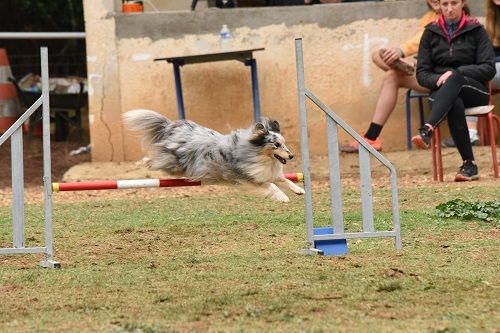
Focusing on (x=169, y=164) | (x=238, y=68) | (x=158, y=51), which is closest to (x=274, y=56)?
(x=238, y=68)

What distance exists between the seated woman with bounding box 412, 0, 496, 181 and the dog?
2948 millimetres

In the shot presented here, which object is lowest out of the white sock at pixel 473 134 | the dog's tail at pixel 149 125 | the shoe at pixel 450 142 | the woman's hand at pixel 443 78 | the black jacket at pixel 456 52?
the shoe at pixel 450 142

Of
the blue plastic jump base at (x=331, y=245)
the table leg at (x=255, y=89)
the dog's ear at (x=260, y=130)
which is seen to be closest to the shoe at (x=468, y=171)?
the table leg at (x=255, y=89)

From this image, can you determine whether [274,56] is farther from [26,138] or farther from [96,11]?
[26,138]

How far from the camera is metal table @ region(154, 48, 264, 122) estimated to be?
1228cm

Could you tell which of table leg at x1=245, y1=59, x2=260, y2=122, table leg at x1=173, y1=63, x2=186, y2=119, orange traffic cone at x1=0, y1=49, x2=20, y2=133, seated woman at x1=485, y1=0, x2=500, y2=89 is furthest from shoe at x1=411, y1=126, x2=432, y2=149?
orange traffic cone at x1=0, y1=49, x2=20, y2=133

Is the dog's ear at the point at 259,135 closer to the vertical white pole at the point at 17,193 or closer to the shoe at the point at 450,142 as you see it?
the vertical white pole at the point at 17,193

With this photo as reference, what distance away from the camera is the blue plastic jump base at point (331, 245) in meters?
7.07

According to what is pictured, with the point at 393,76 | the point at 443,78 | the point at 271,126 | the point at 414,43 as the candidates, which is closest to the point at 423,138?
the point at 443,78

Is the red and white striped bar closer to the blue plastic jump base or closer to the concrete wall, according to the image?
the blue plastic jump base

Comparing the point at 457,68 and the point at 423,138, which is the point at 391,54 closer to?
the point at 457,68

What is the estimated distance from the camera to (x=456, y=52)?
10.7 metres

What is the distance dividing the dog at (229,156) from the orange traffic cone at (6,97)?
7651 mm

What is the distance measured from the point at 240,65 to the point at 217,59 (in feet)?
1.78
